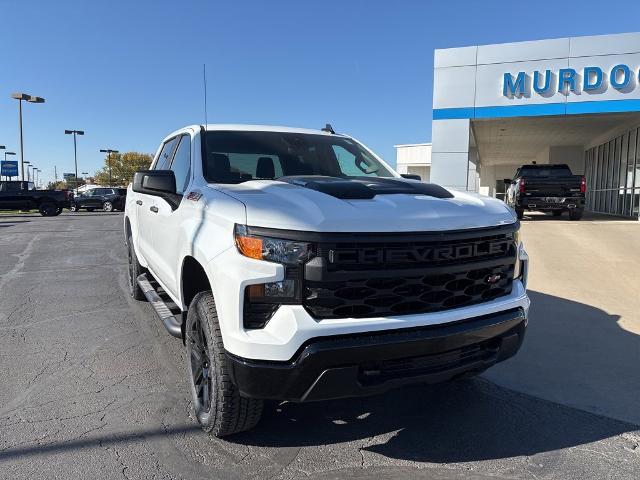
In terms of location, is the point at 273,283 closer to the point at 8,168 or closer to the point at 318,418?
the point at 318,418

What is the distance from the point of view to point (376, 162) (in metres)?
4.43

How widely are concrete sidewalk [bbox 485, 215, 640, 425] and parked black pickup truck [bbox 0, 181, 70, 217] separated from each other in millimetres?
23853

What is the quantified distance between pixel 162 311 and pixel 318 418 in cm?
150

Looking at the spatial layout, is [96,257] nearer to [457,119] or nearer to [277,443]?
[277,443]

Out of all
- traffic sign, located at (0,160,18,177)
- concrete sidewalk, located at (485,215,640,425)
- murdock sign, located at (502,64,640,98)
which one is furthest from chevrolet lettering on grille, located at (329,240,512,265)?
traffic sign, located at (0,160,18,177)

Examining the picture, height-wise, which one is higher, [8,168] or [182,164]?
[8,168]

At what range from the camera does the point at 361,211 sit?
7.85 ft

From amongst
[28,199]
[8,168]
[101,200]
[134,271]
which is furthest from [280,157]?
[8,168]

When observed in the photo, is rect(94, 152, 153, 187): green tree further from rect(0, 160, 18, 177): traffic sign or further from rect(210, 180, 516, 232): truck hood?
rect(210, 180, 516, 232): truck hood

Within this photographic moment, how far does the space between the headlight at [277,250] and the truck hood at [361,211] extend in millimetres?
69

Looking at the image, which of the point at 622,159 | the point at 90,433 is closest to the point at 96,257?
the point at 90,433

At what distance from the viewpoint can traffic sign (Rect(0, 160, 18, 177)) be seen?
4191 cm

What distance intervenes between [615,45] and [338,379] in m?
16.2

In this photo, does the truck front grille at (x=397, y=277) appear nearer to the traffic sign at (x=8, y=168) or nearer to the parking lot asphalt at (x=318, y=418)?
the parking lot asphalt at (x=318, y=418)
